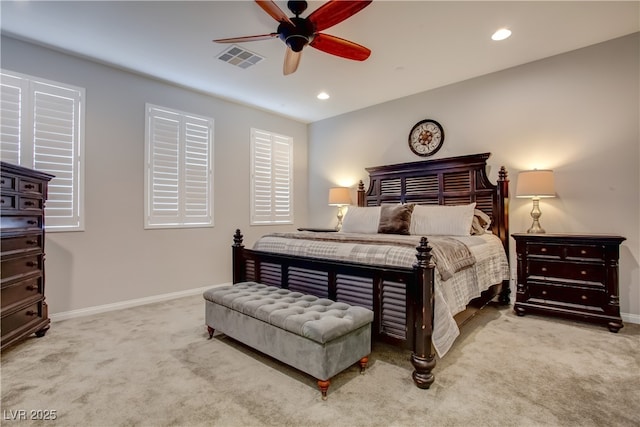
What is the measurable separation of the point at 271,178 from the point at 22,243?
11.3 feet

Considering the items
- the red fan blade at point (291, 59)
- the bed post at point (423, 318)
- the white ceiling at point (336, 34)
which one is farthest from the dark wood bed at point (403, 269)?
the red fan blade at point (291, 59)

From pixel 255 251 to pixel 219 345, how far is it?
3.12 ft

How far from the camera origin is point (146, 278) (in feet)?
13.3

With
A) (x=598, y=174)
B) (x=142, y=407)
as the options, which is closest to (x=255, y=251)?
(x=142, y=407)

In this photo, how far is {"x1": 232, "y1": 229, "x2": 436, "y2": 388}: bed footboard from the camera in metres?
2.05

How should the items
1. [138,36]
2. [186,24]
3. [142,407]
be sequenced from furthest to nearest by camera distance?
[138,36] < [186,24] < [142,407]

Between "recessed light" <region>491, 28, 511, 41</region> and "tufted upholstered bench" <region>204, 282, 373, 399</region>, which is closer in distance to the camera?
"tufted upholstered bench" <region>204, 282, 373, 399</region>

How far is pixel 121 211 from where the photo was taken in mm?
3857

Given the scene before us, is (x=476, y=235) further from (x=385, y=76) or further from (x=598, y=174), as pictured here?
(x=385, y=76)

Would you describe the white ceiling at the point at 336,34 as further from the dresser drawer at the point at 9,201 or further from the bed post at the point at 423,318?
the bed post at the point at 423,318

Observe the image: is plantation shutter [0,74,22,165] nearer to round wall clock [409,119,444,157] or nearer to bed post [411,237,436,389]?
bed post [411,237,436,389]

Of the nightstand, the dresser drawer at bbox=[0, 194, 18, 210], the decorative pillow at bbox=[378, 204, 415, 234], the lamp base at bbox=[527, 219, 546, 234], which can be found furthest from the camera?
the decorative pillow at bbox=[378, 204, 415, 234]

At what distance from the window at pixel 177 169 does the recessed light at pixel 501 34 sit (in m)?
3.72

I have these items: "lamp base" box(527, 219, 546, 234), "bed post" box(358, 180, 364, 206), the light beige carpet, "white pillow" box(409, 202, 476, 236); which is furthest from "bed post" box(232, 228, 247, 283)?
"lamp base" box(527, 219, 546, 234)
